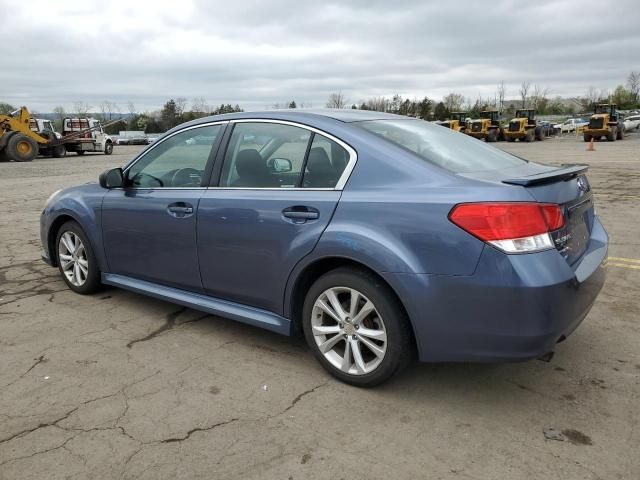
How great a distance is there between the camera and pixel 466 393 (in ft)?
→ 10.4

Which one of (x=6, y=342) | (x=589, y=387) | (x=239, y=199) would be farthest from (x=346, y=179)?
(x=6, y=342)

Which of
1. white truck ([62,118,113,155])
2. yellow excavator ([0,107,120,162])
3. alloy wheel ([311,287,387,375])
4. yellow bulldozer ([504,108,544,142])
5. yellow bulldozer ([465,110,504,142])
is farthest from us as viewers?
yellow bulldozer ([465,110,504,142])

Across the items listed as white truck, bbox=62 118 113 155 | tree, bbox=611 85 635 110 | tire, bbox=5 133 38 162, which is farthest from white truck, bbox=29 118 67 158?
tree, bbox=611 85 635 110

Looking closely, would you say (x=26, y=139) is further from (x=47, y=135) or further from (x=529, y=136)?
(x=529, y=136)

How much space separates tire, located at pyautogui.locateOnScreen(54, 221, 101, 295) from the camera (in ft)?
15.8

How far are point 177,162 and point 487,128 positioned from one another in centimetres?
3908

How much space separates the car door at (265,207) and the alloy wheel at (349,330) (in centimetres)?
30

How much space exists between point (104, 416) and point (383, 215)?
6.13ft

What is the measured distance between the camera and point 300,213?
10.7ft

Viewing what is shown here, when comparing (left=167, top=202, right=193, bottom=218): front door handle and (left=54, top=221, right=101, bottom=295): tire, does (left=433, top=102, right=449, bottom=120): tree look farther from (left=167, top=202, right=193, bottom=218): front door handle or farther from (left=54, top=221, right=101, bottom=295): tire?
(left=167, top=202, right=193, bottom=218): front door handle

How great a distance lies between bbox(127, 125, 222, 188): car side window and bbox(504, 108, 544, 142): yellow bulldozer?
A: 39.1 meters

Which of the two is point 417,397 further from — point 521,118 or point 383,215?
point 521,118

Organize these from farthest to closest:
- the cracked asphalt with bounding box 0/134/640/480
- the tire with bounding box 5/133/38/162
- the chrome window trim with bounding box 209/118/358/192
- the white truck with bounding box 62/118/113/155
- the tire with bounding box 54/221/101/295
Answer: the white truck with bounding box 62/118/113/155 < the tire with bounding box 5/133/38/162 < the tire with bounding box 54/221/101/295 < the chrome window trim with bounding box 209/118/358/192 < the cracked asphalt with bounding box 0/134/640/480

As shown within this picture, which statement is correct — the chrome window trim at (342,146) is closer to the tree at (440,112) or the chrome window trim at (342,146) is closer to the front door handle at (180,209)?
the front door handle at (180,209)
